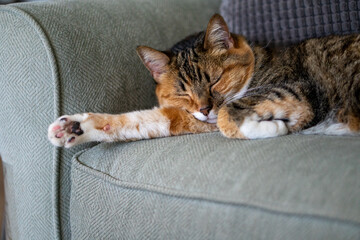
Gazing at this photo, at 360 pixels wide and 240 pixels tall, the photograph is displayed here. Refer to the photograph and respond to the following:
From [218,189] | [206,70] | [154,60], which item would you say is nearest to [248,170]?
[218,189]

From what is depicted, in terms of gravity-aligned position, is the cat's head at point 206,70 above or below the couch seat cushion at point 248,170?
above

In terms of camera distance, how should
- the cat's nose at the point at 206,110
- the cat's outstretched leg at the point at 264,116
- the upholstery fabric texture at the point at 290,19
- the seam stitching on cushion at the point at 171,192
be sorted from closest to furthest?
the seam stitching on cushion at the point at 171,192
the cat's outstretched leg at the point at 264,116
the cat's nose at the point at 206,110
the upholstery fabric texture at the point at 290,19

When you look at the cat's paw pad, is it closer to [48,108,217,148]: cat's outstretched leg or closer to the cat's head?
[48,108,217,148]: cat's outstretched leg

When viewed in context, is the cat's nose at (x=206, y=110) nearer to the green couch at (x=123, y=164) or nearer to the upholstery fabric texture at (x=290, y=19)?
the green couch at (x=123, y=164)

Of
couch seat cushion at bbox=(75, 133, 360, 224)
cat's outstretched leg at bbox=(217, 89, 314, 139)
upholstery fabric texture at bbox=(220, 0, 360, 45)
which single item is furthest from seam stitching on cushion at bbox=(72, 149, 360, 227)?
upholstery fabric texture at bbox=(220, 0, 360, 45)

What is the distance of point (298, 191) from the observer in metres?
0.75

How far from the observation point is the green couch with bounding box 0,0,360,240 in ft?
2.50

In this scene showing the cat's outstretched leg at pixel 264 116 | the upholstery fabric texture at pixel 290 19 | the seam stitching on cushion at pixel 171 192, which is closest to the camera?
the seam stitching on cushion at pixel 171 192

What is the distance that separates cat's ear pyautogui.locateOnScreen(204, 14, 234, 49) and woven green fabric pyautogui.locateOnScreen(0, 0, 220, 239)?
354 millimetres

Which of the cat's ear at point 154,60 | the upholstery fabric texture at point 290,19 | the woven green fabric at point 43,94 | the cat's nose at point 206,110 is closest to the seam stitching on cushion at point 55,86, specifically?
the woven green fabric at point 43,94

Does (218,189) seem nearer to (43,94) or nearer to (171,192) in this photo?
(171,192)

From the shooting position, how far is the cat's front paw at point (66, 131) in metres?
1.04

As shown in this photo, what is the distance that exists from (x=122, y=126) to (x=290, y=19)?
0.93m

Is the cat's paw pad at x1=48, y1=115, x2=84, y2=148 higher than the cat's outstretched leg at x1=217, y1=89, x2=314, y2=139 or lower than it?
higher
